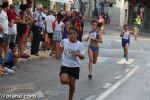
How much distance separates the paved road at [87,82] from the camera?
528 inches

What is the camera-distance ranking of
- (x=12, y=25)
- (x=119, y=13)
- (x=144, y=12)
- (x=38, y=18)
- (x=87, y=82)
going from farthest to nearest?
1. (x=119, y=13)
2. (x=144, y=12)
3. (x=38, y=18)
4. (x=12, y=25)
5. (x=87, y=82)

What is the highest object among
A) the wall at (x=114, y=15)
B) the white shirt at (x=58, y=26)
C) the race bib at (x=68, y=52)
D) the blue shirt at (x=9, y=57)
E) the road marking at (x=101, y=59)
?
the race bib at (x=68, y=52)

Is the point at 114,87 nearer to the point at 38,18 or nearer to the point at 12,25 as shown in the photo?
the point at 12,25

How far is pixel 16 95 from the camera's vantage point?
12617 mm

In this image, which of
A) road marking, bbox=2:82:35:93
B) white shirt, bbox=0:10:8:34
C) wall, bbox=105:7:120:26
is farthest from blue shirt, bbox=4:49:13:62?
wall, bbox=105:7:120:26

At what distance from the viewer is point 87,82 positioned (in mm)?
15992

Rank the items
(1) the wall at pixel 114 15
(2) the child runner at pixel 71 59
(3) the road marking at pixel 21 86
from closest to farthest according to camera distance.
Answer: (2) the child runner at pixel 71 59 → (3) the road marking at pixel 21 86 → (1) the wall at pixel 114 15

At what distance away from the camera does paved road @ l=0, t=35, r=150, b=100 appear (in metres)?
13.4

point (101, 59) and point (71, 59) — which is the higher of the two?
point (71, 59)

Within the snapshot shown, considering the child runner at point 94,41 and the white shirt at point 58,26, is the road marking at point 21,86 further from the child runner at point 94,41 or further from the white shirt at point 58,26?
the white shirt at point 58,26

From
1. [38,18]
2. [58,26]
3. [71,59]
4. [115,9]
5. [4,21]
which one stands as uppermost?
[4,21]

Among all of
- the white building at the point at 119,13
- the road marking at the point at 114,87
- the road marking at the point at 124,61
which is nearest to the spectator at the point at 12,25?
the road marking at the point at 114,87

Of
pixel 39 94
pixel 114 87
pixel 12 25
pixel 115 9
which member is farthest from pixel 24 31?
pixel 115 9

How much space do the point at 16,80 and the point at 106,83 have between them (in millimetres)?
2486
